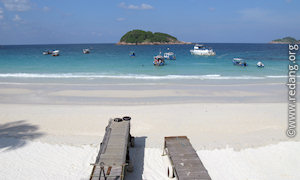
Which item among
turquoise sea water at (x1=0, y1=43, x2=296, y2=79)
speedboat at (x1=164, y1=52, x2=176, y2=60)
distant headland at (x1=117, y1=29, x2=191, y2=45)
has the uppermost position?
distant headland at (x1=117, y1=29, x2=191, y2=45)

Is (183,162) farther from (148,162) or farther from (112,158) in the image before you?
(112,158)

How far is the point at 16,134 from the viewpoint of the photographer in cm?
1235

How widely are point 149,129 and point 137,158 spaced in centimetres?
309

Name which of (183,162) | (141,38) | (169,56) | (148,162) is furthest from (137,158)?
(141,38)

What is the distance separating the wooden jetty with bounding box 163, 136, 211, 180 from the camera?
25.6 ft

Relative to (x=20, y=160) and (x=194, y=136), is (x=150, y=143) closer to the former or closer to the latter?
(x=194, y=136)

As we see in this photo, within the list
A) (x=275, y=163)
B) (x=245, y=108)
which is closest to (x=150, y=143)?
(x=275, y=163)

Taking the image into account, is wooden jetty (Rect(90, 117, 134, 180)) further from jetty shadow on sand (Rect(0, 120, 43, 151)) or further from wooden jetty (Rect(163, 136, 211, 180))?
jetty shadow on sand (Rect(0, 120, 43, 151))

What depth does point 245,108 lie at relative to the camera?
1691 cm

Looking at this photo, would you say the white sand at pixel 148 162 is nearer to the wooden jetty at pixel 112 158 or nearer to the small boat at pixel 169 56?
the wooden jetty at pixel 112 158

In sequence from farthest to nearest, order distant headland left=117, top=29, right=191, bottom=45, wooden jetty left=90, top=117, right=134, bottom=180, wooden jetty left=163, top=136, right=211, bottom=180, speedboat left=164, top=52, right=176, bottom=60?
distant headland left=117, top=29, right=191, bottom=45 → speedboat left=164, top=52, right=176, bottom=60 → wooden jetty left=163, top=136, right=211, bottom=180 → wooden jetty left=90, top=117, right=134, bottom=180

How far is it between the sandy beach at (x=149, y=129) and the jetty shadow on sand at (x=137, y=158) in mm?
38

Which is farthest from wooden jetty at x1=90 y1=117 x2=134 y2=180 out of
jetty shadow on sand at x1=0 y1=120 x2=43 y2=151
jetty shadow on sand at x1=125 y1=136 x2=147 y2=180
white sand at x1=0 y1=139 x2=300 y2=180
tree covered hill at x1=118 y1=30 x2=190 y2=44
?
tree covered hill at x1=118 y1=30 x2=190 y2=44

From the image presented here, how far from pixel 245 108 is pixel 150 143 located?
8.74 metres
